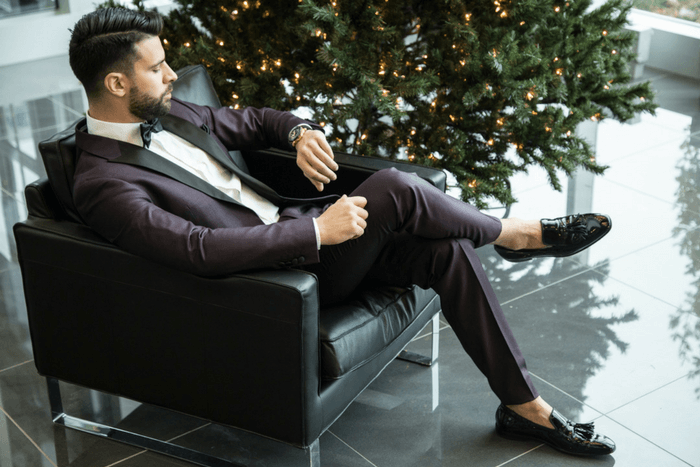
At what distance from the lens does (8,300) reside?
2822mm

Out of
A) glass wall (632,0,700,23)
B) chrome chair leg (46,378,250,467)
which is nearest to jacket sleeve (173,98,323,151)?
chrome chair leg (46,378,250,467)

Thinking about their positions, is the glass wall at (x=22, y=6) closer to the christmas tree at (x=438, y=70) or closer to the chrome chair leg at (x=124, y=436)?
the christmas tree at (x=438, y=70)

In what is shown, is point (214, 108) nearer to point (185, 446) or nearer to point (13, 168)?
point (185, 446)

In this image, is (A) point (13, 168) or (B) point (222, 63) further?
(A) point (13, 168)

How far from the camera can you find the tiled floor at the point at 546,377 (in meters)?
2.10

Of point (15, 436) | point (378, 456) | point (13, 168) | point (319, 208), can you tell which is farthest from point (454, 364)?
point (13, 168)

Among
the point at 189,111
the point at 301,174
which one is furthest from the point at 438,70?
the point at 189,111

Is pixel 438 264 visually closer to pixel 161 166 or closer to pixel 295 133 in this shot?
pixel 295 133

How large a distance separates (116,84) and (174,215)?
15.1 inches

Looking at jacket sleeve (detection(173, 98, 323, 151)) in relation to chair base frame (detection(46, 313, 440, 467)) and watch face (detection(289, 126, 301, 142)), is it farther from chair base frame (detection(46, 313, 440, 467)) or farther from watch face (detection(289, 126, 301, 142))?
chair base frame (detection(46, 313, 440, 467))

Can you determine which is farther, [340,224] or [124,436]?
[124,436]

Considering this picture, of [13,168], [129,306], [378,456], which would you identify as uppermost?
[129,306]

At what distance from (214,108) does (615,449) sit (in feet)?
4.87

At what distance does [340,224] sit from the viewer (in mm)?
1794
